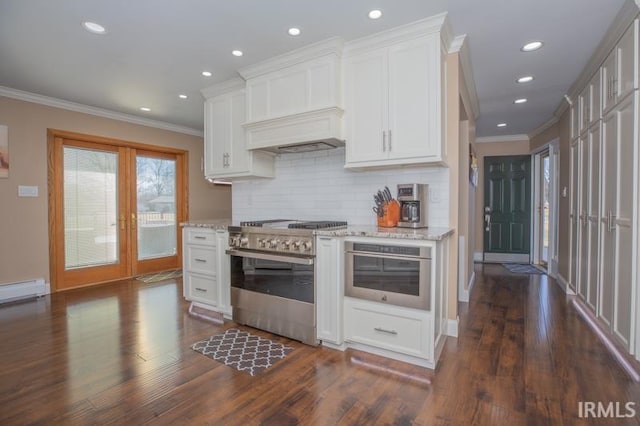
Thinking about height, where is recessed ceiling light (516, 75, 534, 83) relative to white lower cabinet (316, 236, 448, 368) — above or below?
above

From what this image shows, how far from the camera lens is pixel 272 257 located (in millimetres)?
2754

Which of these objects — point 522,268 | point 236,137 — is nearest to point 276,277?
point 236,137

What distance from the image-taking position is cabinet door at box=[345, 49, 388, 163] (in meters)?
2.72

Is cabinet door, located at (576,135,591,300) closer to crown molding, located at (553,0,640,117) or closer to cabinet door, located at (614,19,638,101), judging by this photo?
crown molding, located at (553,0,640,117)

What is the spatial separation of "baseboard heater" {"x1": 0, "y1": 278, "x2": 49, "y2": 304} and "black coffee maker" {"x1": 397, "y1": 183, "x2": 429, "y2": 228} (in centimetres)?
454

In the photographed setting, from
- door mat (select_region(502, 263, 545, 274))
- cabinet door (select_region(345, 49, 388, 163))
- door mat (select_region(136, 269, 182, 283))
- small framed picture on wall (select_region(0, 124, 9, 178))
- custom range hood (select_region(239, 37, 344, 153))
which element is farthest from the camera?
door mat (select_region(502, 263, 545, 274))

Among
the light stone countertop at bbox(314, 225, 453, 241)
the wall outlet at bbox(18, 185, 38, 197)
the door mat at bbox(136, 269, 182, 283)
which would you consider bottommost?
the door mat at bbox(136, 269, 182, 283)

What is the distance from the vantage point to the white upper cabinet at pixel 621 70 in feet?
7.27

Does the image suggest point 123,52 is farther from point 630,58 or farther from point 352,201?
point 630,58

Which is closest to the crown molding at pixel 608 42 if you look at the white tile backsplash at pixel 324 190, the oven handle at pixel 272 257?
the white tile backsplash at pixel 324 190

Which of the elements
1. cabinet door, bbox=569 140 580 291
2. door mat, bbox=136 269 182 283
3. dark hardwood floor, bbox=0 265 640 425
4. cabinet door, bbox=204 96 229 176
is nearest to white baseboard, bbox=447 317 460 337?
dark hardwood floor, bbox=0 265 640 425

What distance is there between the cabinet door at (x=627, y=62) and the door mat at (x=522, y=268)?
12.3 feet

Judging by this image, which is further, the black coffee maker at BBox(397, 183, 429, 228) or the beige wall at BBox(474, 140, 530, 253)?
the beige wall at BBox(474, 140, 530, 253)

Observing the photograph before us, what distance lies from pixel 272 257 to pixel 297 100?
1.44 meters
